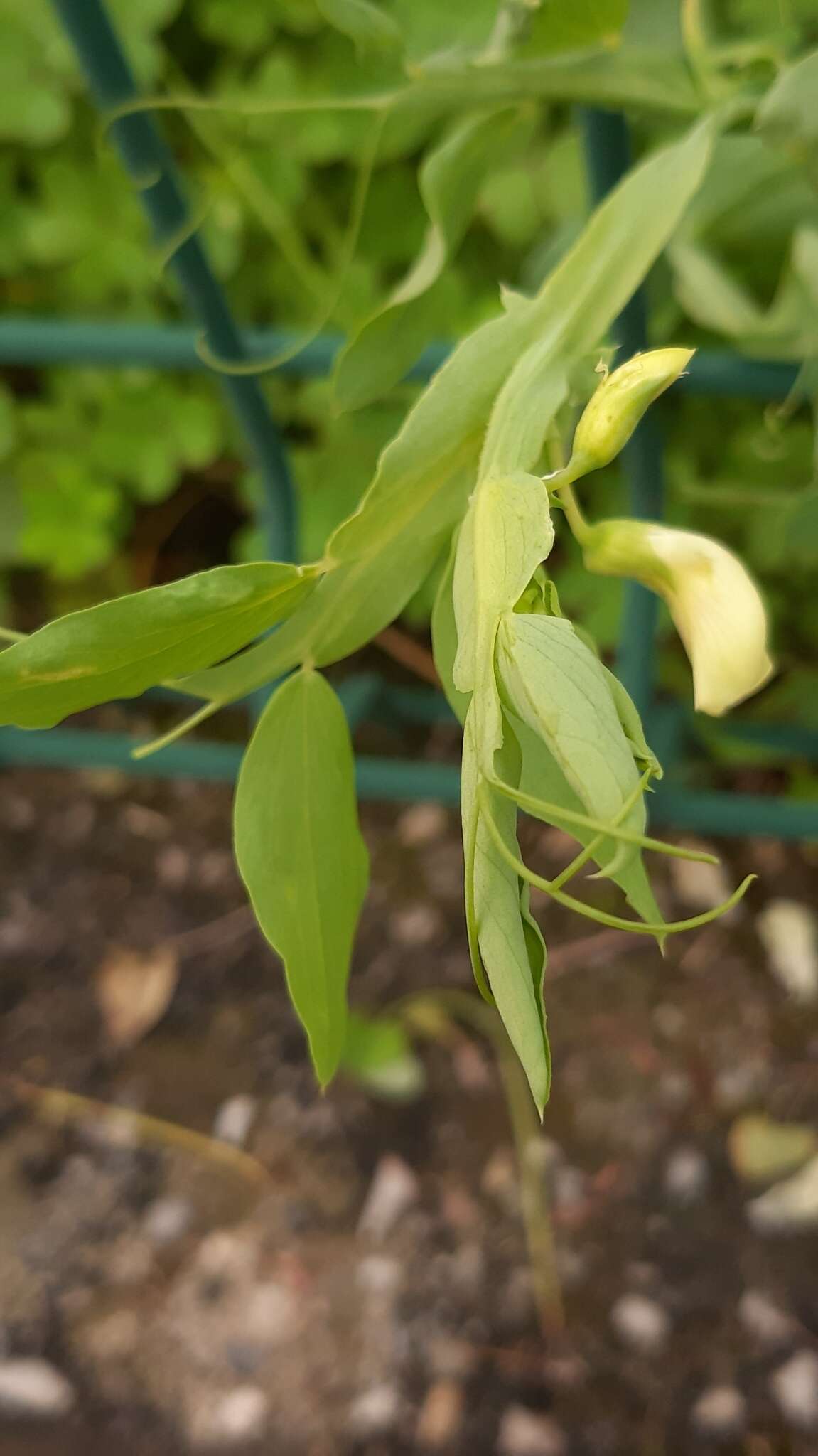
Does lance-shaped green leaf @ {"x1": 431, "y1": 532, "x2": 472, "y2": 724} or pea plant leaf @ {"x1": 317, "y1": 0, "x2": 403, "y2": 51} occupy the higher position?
pea plant leaf @ {"x1": 317, "y1": 0, "x2": 403, "y2": 51}

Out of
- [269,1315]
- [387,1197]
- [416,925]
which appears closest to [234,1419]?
[269,1315]

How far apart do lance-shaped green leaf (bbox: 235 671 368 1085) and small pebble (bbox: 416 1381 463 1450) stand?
547 millimetres

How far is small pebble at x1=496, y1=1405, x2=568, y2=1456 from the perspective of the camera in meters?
0.74

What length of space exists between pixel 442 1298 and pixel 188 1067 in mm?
267

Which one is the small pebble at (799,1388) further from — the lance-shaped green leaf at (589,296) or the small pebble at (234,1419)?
the lance-shaped green leaf at (589,296)

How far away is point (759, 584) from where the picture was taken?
3.05ft

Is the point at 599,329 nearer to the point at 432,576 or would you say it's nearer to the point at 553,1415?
the point at 432,576

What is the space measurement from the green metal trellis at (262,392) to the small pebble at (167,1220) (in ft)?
1.06

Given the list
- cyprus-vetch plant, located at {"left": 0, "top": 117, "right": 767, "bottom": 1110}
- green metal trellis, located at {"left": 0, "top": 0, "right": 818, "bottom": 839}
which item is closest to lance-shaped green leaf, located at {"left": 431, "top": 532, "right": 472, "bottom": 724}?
cyprus-vetch plant, located at {"left": 0, "top": 117, "right": 767, "bottom": 1110}

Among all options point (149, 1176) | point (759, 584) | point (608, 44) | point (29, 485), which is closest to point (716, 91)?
point (608, 44)

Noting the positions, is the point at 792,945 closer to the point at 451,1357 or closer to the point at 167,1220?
the point at 451,1357

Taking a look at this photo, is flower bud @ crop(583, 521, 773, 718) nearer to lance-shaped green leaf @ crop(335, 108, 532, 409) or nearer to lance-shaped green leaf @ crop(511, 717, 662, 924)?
lance-shaped green leaf @ crop(511, 717, 662, 924)

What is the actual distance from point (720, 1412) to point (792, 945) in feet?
1.16

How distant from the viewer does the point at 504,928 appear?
0.82ft
